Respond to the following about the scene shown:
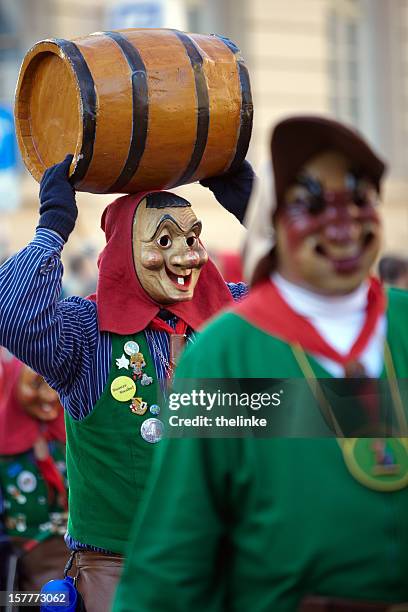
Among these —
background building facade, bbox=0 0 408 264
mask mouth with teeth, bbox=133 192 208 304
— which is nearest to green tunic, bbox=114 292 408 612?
mask mouth with teeth, bbox=133 192 208 304

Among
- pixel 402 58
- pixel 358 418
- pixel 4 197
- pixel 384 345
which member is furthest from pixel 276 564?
pixel 402 58

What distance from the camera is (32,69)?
4145 millimetres

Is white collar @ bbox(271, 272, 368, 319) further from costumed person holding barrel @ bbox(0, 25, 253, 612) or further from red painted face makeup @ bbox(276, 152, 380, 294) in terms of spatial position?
costumed person holding barrel @ bbox(0, 25, 253, 612)

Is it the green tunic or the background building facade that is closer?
the green tunic

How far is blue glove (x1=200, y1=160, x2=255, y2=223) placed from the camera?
438 centimetres

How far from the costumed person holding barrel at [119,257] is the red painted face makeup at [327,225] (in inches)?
58.4

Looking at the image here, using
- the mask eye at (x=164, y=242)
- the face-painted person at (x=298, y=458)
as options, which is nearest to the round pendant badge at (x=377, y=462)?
the face-painted person at (x=298, y=458)

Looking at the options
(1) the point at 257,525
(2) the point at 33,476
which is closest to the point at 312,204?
(1) the point at 257,525

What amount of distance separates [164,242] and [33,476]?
192cm

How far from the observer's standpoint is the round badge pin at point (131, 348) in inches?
161

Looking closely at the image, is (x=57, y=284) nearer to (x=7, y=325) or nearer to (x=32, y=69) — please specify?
(x=7, y=325)

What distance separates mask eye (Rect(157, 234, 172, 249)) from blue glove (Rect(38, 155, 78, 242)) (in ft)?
1.12

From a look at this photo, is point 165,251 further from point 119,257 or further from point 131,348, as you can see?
point 131,348

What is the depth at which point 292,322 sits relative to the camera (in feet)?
8.10
